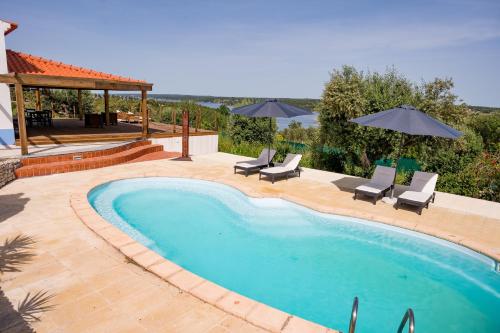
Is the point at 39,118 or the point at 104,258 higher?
the point at 39,118

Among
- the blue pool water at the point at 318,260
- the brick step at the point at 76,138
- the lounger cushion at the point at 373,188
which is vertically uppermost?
the brick step at the point at 76,138

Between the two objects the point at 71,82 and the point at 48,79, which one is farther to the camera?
the point at 71,82

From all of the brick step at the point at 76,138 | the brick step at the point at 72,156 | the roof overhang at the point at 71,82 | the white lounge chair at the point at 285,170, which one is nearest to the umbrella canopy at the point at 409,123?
the white lounge chair at the point at 285,170

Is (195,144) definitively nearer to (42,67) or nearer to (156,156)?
(156,156)

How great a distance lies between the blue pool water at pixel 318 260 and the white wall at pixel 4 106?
6.32 metres

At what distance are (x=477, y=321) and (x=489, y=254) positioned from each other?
1866 millimetres

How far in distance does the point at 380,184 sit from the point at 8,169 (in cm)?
1088

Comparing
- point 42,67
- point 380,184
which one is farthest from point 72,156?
point 380,184

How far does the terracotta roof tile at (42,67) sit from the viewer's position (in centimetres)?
1280

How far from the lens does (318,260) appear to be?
6.05 meters

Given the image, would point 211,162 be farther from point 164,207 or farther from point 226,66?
point 226,66

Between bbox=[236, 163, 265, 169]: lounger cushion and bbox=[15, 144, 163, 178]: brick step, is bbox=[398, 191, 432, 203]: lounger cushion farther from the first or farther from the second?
bbox=[15, 144, 163, 178]: brick step

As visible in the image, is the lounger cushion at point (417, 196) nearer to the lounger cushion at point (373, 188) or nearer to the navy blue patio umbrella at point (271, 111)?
the lounger cushion at point (373, 188)

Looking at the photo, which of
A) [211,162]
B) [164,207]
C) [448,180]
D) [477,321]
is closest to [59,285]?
[164,207]
